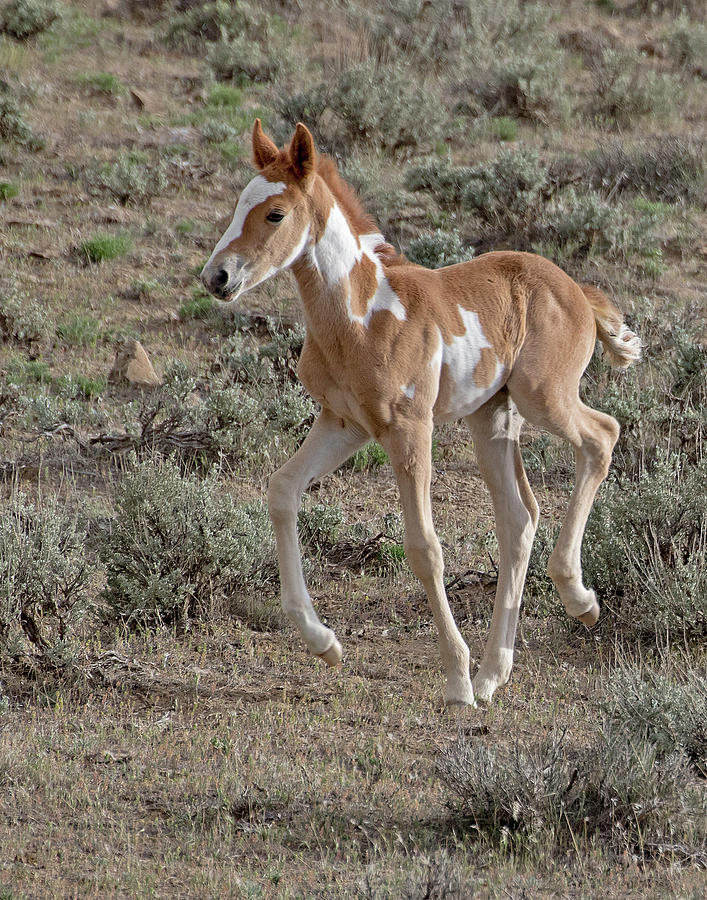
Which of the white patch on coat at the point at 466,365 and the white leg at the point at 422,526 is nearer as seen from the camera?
the white leg at the point at 422,526

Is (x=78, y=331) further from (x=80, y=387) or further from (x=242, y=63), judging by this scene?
(x=242, y=63)

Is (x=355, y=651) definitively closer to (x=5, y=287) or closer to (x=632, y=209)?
(x=5, y=287)

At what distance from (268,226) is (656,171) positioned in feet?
32.0

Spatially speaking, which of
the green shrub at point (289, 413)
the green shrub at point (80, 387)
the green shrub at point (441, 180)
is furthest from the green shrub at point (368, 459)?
the green shrub at point (441, 180)

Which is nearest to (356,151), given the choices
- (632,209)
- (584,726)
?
(632,209)

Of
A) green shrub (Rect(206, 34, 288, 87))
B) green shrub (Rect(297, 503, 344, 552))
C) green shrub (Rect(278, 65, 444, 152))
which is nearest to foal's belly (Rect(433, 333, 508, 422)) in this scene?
green shrub (Rect(297, 503, 344, 552))

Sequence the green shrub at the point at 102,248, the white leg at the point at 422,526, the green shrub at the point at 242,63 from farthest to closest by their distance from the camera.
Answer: the green shrub at the point at 242,63
the green shrub at the point at 102,248
the white leg at the point at 422,526

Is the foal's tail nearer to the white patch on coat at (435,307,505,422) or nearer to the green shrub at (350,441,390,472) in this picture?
the white patch on coat at (435,307,505,422)

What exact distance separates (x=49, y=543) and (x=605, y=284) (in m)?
6.95

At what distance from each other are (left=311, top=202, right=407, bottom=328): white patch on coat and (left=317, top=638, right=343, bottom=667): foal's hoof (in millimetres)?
1440

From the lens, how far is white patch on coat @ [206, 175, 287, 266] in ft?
15.7

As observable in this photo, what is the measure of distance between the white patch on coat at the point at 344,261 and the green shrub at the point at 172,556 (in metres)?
1.98

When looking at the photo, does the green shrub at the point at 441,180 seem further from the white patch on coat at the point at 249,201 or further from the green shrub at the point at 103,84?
the white patch on coat at the point at 249,201

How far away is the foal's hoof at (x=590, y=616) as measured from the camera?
230 inches
